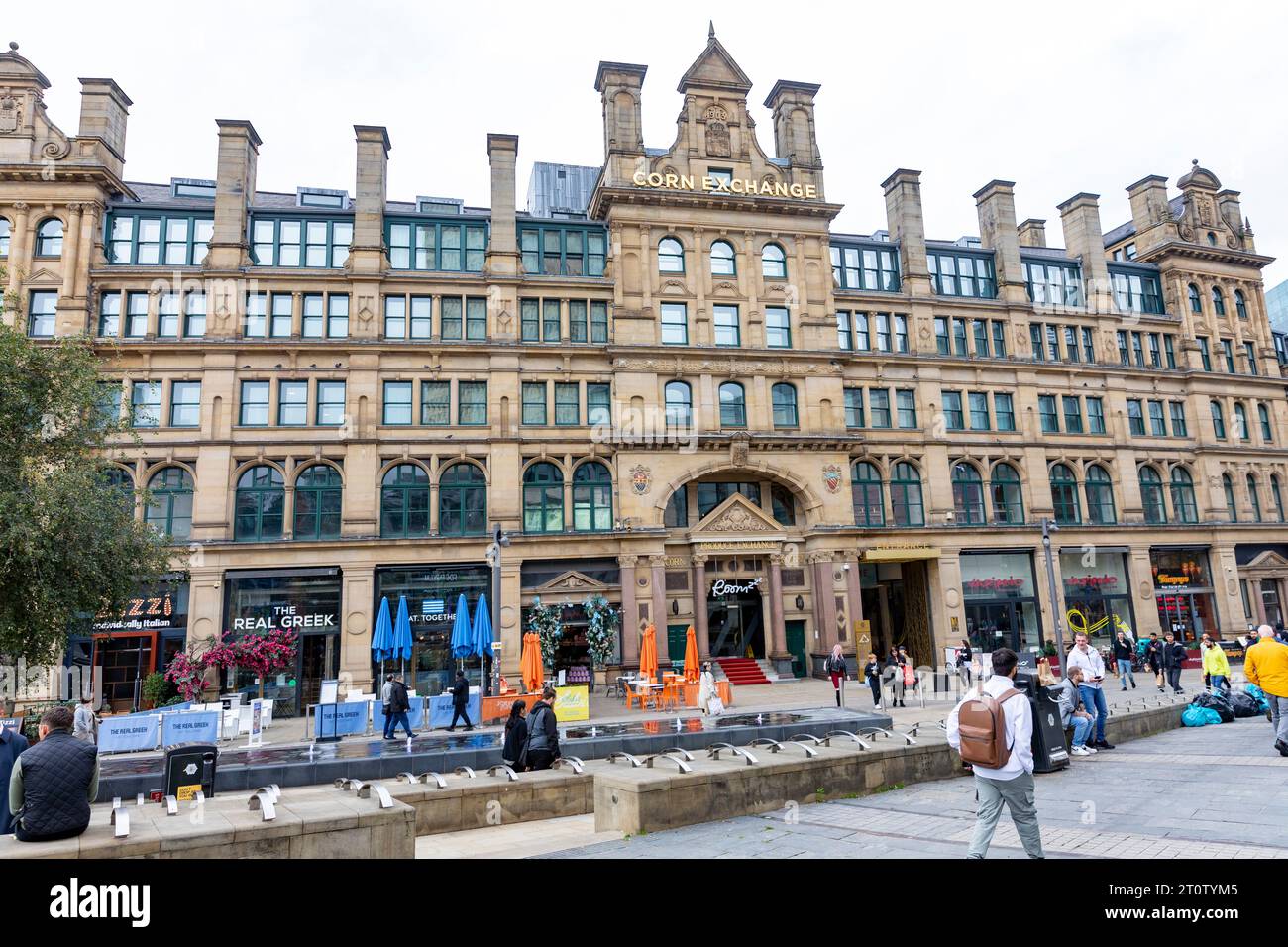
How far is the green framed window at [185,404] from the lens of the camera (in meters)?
33.6

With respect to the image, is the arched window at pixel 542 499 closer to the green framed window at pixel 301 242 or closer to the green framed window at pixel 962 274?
the green framed window at pixel 301 242

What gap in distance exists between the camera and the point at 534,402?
120ft

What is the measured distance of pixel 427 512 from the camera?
3475 centimetres

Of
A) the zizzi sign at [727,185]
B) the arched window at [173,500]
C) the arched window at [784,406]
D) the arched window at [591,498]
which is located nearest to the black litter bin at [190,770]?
the arched window at [173,500]

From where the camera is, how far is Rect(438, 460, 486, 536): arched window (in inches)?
1369

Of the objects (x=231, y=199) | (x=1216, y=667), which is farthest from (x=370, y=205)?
(x=1216, y=667)

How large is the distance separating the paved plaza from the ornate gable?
23.8 m

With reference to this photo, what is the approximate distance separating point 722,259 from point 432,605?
2145 centimetres

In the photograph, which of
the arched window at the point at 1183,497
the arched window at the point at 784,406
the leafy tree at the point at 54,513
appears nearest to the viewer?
the leafy tree at the point at 54,513

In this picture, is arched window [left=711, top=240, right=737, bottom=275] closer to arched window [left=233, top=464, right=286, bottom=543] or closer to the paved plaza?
arched window [left=233, top=464, right=286, bottom=543]

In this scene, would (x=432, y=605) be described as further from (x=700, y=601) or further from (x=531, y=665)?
(x=700, y=601)

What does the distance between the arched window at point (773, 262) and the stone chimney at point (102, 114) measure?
29694 mm

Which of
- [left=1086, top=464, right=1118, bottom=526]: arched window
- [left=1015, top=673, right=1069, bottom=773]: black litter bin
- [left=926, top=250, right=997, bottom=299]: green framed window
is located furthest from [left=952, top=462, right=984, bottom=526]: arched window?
[left=1015, top=673, right=1069, bottom=773]: black litter bin

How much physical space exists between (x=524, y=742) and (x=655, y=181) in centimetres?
3148
